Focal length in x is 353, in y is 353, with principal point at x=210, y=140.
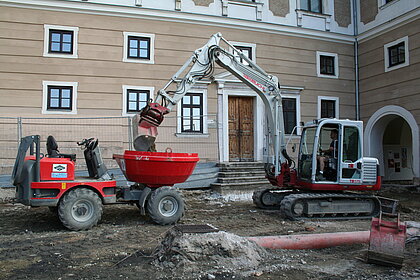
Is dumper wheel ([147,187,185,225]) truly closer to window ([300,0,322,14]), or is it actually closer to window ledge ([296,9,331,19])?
window ledge ([296,9,331,19])

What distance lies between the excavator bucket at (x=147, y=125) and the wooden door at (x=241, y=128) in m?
6.80

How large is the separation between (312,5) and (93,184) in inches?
511

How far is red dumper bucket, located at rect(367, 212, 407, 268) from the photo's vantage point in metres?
4.65

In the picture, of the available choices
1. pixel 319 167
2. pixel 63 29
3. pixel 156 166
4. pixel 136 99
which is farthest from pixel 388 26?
pixel 63 29

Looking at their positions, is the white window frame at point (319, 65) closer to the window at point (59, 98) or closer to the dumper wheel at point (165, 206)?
the window at point (59, 98)

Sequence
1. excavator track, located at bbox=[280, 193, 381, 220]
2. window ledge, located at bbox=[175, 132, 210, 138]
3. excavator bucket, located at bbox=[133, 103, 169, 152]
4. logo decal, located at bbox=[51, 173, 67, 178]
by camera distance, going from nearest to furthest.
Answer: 1. logo decal, located at bbox=[51, 173, 67, 178]
2. excavator bucket, located at bbox=[133, 103, 169, 152]
3. excavator track, located at bbox=[280, 193, 381, 220]
4. window ledge, located at bbox=[175, 132, 210, 138]

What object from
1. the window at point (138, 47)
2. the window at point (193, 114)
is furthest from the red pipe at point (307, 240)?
the window at point (138, 47)

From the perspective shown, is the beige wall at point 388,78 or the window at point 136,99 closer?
the window at point 136,99

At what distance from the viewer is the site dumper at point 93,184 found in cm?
639

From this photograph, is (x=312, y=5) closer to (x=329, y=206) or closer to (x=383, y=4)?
(x=383, y=4)

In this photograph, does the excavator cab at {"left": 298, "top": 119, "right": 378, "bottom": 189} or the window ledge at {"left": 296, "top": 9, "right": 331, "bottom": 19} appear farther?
the window ledge at {"left": 296, "top": 9, "right": 331, "bottom": 19}

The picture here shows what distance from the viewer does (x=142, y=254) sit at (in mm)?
4988

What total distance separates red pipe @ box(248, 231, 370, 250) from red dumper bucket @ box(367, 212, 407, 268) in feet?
2.79

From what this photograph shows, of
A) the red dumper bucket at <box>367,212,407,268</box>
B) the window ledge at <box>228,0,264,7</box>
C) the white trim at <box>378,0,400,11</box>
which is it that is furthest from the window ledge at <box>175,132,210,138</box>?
the white trim at <box>378,0,400,11</box>
